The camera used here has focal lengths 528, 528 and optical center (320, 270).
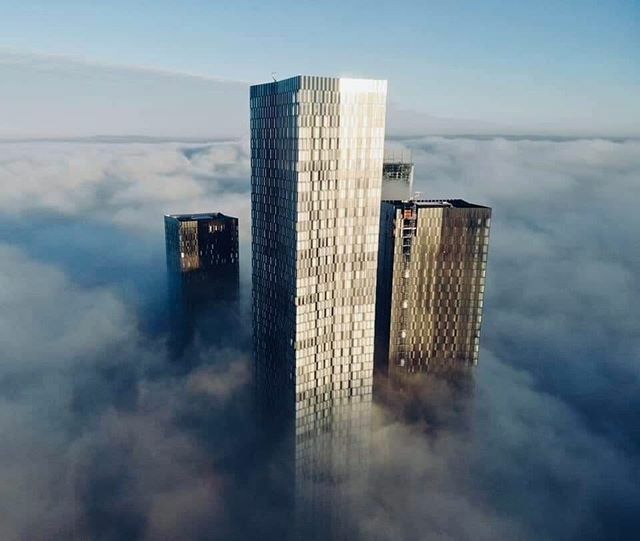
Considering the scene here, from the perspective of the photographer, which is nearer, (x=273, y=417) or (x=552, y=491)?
(x=552, y=491)

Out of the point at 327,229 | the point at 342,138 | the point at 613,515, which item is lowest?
the point at 613,515

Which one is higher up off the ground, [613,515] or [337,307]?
[337,307]

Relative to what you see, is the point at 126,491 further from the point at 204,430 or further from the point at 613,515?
the point at 613,515

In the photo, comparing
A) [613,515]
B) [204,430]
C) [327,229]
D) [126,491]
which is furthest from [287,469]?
[613,515]

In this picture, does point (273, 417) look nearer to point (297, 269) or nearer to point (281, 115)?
point (297, 269)

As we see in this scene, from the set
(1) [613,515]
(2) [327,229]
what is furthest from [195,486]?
(1) [613,515]

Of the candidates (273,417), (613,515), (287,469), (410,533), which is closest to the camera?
(410,533)

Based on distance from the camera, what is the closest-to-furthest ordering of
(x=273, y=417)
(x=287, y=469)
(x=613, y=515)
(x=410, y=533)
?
1. (x=410, y=533)
2. (x=613, y=515)
3. (x=287, y=469)
4. (x=273, y=417)
